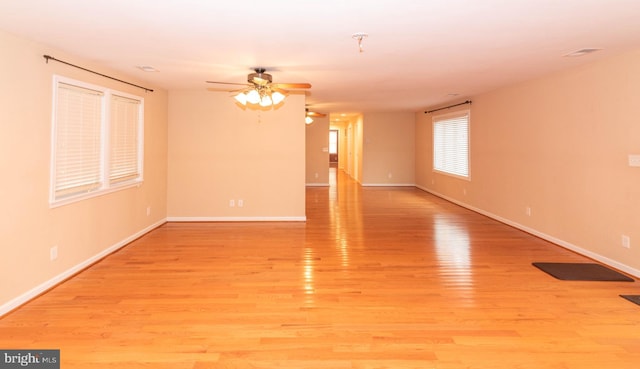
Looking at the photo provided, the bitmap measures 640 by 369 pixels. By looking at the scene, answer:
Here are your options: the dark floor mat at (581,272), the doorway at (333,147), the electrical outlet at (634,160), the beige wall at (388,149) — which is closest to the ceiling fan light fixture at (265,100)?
the dark floor mat at (581,272)

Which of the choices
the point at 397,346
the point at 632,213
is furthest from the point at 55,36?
the point at 632,213

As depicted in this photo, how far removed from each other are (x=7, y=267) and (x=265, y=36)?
2724 mm

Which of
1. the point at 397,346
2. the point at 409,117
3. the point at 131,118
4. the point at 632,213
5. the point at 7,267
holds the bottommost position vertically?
the point at 397,346

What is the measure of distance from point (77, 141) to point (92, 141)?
0.98 feet

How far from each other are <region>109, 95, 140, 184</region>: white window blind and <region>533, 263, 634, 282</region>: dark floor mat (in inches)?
194

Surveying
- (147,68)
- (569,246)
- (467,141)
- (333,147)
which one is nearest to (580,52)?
(569,246)

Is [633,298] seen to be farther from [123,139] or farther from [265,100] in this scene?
[123,139]

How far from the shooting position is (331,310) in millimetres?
3082

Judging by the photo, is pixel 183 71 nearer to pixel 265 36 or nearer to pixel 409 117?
pixel 265 36

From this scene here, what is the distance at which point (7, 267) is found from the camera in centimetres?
310

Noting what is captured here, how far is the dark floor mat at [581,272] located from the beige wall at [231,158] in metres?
3.80

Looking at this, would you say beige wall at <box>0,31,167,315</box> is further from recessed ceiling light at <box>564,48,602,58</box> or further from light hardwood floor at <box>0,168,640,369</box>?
recessed ceiling light at <box>564,48,602,58</box>

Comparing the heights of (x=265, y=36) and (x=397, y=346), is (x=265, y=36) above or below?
above

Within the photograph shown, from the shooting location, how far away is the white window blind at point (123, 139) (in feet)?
15.7
